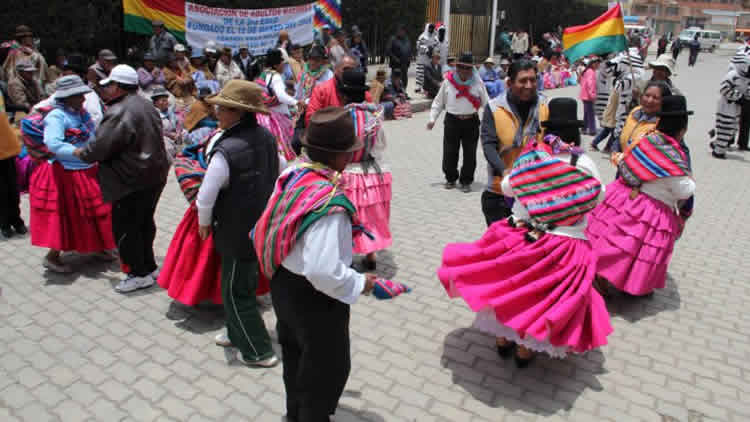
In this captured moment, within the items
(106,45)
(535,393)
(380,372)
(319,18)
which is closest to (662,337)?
(535,393)

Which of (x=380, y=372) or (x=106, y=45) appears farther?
(x=106, y=45)

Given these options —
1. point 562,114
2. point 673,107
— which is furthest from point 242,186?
point 673,107

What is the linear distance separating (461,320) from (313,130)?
253 cm

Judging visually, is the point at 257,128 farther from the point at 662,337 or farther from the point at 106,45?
the point at 106,45

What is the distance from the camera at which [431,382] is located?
12.6 feet

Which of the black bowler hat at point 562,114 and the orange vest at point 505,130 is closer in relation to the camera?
the black bowler hat at point 562,114

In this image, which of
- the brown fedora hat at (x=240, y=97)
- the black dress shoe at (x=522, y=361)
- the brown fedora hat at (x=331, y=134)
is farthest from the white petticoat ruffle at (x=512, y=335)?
the brown fedora hat at (x=240, y=97)

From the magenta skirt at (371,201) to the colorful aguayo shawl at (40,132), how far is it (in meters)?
2.24

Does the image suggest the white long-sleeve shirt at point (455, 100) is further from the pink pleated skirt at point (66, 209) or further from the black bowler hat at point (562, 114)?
the pink pleated skirt at point (66, 209)

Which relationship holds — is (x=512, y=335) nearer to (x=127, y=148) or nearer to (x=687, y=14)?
(x=127, y=148)

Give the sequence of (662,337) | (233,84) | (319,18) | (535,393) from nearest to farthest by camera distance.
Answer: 1. (233,84)
2. (535,393)
3. (662,337)
4. (319,18)

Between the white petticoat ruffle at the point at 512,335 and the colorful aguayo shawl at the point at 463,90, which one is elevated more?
the colorful aguayo shawl at the point at 463,90

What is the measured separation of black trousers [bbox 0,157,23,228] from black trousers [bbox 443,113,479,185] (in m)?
5.13

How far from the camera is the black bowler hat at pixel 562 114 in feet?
12.6
